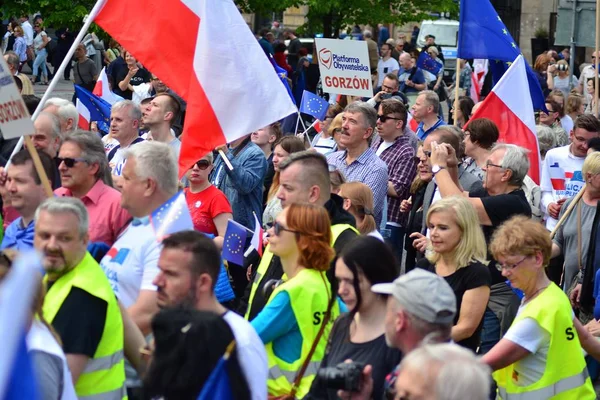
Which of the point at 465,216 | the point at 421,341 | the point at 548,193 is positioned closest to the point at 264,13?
the point at 548,193

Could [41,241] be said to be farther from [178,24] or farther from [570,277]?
[570,277]

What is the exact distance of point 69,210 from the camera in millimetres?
4840

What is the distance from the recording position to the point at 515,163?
7.28m

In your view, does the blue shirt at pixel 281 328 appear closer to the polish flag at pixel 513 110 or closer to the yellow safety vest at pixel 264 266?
the yellow safety vest at pixel 264 266

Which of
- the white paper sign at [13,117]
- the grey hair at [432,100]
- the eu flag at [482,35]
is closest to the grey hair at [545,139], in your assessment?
the eu flag at [482,35]

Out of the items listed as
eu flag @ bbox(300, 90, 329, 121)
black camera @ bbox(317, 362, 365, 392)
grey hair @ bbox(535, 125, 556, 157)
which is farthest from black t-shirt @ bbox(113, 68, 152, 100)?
black camera @ bbox(317, 362, 365, 392)

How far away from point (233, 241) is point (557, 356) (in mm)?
2559

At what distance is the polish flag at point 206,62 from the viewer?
24.8 feet

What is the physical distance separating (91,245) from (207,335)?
7.15 ft

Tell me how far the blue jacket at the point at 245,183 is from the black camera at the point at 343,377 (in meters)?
4.18

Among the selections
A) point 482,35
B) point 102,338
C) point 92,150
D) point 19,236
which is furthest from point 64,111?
point 102,338

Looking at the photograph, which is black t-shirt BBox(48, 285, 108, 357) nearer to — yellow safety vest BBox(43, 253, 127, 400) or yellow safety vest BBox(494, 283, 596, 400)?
yellow safety vest BBox(43, 253, 127, 400)

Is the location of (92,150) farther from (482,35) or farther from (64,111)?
(482,35)

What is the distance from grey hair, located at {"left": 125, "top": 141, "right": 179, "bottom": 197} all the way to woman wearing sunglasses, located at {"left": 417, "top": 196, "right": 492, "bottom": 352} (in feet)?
4.30
